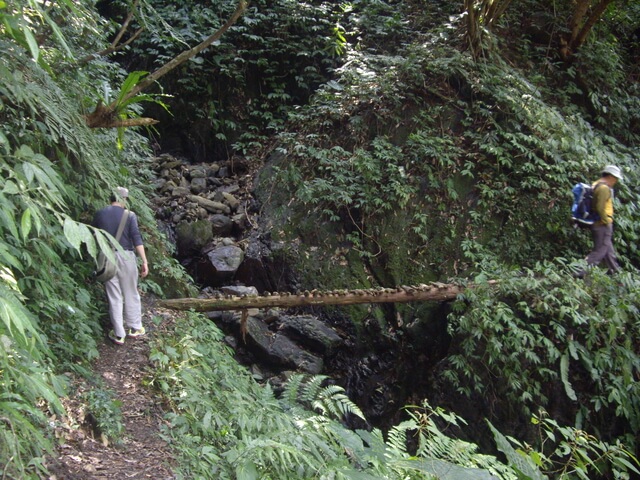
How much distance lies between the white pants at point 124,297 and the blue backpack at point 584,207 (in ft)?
20.4

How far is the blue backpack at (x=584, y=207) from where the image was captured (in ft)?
22.9

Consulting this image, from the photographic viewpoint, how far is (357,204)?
906cm

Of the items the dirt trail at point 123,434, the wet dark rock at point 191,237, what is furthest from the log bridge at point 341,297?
the wet dark rock at point 191,237

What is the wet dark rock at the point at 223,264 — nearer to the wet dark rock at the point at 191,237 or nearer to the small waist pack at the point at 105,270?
the wet dark rock at the point at 191,237

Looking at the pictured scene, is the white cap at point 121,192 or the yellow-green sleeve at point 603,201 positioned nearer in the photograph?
the white cap at point 121,192

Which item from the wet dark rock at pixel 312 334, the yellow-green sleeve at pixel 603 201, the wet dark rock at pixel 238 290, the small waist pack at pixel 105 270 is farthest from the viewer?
the wet dark rock at pixel 238 290

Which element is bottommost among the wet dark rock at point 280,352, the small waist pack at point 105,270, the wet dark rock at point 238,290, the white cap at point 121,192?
the wet dark rock at point 280,352

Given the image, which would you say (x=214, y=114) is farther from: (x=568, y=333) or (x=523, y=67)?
(x=568, y=333)

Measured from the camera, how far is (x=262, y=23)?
12.5 meters

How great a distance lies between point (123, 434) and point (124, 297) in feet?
6.08

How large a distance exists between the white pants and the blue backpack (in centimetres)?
622

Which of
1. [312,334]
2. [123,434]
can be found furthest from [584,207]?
[123,434]

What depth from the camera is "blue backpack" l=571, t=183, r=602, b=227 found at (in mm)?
6973

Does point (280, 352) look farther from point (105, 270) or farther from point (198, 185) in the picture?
point (198, 185)
